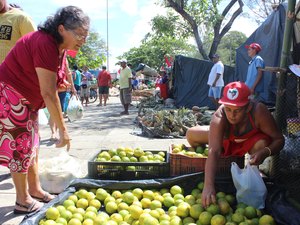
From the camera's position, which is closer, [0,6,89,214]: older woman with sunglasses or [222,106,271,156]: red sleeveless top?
[0,6,89,214]: older woman with sunglasses

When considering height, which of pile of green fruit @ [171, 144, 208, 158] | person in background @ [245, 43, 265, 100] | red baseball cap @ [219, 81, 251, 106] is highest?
person in background @ [245, 43, 265, 100]

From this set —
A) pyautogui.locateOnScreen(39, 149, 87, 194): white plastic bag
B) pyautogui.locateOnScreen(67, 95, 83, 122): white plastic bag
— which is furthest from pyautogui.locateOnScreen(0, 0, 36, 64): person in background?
pyautogui.locateOnScreen(39, 149, 87, 194): white plastic bag

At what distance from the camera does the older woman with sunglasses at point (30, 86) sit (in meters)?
2.85

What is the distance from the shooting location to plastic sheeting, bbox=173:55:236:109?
14055mm

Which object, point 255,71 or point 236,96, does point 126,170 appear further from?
point 255,71

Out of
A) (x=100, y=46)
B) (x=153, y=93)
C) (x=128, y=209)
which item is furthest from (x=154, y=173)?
(x=100, y=46)

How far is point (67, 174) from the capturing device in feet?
12.8

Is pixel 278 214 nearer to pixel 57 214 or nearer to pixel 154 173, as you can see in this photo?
pixel 154 173

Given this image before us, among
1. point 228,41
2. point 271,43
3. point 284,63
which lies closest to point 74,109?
point 284,63

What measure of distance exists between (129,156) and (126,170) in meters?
0.45

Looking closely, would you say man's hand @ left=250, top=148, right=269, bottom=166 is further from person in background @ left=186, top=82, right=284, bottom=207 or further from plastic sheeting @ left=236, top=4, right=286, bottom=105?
plastic sheeting @ left=236, top=4, right=286, bottom=105

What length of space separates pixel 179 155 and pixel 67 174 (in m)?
1.34

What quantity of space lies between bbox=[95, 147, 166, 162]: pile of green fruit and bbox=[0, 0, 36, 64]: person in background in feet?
5.35

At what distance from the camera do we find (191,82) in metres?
14.2
